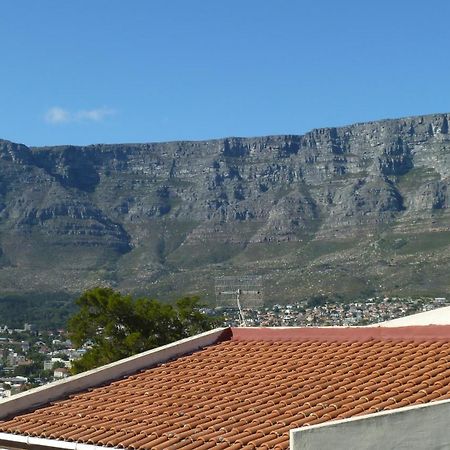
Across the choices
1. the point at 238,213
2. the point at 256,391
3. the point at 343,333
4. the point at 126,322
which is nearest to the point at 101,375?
the point at 256,391

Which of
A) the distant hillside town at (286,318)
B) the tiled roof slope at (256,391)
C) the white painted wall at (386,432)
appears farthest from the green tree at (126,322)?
the distant hillside town at (286,318)

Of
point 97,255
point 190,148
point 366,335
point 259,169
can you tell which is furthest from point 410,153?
point 366,335

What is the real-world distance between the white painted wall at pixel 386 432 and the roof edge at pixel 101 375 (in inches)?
174

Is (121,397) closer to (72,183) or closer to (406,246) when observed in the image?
(406,246)

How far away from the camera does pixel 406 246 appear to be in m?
112

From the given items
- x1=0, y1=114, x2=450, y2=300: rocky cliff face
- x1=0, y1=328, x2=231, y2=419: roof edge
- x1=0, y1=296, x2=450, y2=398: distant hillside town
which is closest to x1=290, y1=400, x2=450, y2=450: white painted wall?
x1=0, y1=328, x2=231, y2=419: roof edge

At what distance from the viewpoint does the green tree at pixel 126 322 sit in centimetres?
2530

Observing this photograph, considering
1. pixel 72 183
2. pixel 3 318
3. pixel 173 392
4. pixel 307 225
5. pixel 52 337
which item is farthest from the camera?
pixel 72 183

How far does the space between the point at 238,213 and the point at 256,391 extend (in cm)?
13797

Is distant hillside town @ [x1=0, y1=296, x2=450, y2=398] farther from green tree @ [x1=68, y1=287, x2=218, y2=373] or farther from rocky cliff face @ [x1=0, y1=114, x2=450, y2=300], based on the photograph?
green tree @ [x1=68, y1=287, x2=218, y2=373]

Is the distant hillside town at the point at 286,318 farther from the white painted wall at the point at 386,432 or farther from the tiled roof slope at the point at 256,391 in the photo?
the white painted wall at the point at 386,432

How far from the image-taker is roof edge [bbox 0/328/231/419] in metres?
10.3

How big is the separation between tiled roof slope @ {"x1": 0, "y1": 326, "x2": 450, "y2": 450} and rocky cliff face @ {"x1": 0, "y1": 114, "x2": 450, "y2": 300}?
276 feet

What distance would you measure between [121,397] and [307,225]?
398ft
